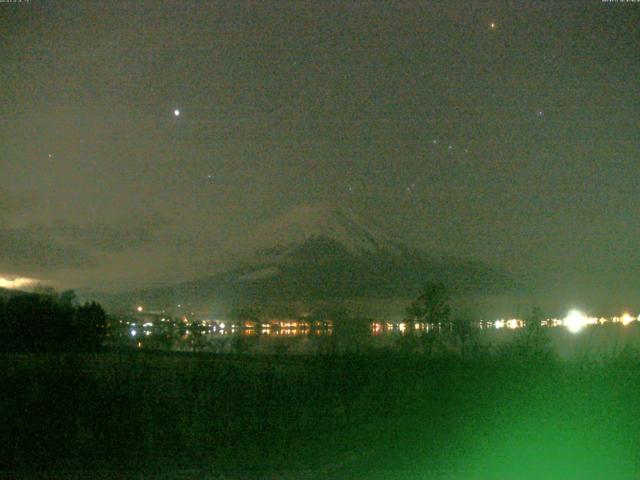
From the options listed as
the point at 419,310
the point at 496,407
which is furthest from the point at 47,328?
the point at 496,407

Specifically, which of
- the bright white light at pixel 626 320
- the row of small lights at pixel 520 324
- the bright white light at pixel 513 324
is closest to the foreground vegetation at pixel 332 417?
the bright white light at pixel 513 324

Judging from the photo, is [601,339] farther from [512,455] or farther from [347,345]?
[512,455]

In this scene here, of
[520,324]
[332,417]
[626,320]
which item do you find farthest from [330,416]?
[626,320]

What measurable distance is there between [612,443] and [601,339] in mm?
5426

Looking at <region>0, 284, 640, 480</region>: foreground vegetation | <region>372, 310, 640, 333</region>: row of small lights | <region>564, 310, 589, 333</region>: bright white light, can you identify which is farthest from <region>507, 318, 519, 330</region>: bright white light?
<region>564, 310, 589, 333</region>: bright white light

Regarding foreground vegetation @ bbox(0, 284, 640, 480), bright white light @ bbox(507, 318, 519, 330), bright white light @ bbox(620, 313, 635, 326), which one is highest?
bright white light @ bbox(620, 313, 635, 326)

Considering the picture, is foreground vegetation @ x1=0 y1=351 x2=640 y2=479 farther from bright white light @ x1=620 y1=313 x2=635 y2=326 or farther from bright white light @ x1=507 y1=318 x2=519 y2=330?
bright white light @ x1=620 y1=313 x2=635 y2=326

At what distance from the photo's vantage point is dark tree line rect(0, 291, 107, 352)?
2658 centimetres

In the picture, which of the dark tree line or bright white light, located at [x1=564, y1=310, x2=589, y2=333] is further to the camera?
the dark tree line

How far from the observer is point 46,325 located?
2797 cm

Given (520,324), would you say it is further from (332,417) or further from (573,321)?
(573,321)

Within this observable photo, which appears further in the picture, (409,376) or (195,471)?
(409,376)

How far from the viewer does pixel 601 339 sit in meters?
16.0

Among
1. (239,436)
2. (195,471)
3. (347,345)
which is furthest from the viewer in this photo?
(347,345)
